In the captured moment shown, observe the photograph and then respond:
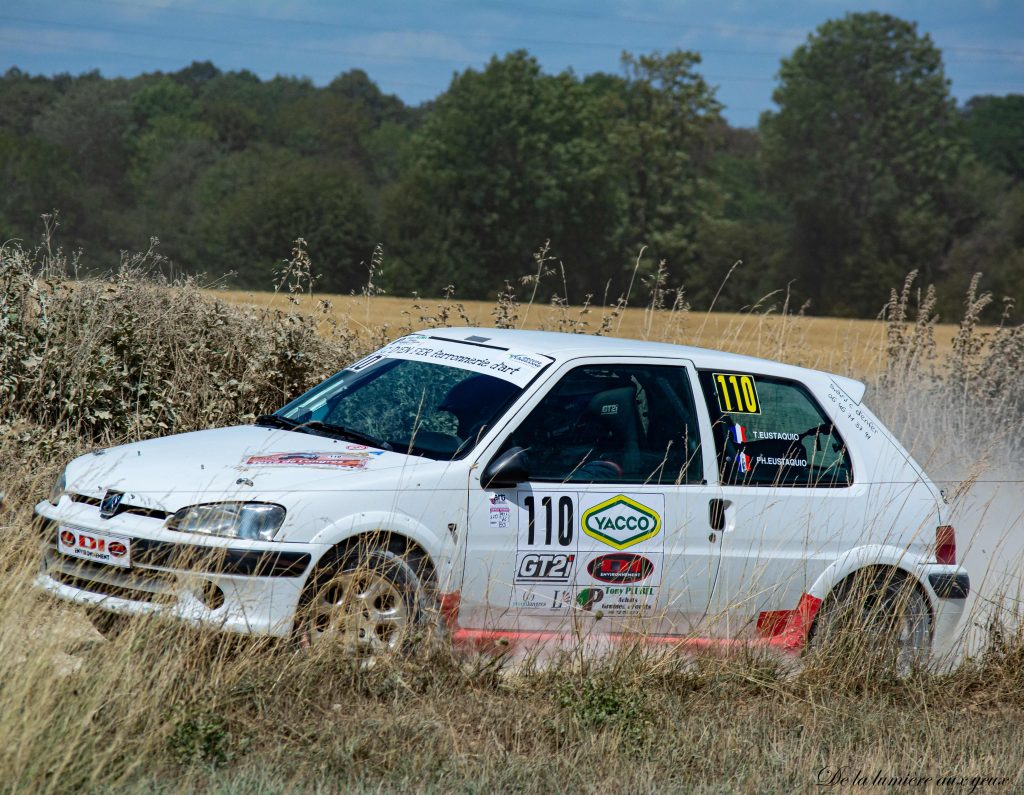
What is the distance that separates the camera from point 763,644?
654cm

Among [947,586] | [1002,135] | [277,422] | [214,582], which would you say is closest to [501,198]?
[1002,135]

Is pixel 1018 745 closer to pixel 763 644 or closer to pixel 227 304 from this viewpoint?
pixel 763 644

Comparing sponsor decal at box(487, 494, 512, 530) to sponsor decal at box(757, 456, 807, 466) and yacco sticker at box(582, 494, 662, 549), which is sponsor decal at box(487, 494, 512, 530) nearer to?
yacco sticker at box(582, 494, 662, 549)

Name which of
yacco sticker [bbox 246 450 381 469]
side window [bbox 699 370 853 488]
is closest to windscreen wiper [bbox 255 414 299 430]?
yacco sticker [bbox 246 450 381 469]

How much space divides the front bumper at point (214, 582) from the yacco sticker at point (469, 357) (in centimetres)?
145

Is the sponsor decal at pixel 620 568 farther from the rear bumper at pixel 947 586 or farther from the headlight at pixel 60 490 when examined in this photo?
the headlight at pixel 60 490

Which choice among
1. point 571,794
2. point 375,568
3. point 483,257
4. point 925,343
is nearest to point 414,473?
point 375,568

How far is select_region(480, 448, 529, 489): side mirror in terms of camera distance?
19.7ft

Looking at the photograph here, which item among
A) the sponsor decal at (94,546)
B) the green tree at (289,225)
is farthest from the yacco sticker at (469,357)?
the green tree at (289,225)

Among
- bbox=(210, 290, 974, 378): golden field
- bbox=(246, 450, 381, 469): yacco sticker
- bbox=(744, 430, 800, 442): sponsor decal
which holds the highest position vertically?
bbox=(210, 290, 974, 378): golden field

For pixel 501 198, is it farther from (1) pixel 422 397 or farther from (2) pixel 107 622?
(2) pixel 107 622

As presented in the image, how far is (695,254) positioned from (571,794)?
225 feet

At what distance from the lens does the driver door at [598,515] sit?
6.08m

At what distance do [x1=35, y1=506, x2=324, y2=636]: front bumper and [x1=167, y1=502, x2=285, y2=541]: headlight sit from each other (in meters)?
0.06
